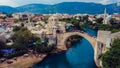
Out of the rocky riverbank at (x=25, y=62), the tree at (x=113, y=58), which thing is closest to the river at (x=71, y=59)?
the rocky riverbank at (x=25, y=62)

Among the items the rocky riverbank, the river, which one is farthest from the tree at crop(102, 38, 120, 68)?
the rocky riverbank

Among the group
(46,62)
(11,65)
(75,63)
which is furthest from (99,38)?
(11,65)

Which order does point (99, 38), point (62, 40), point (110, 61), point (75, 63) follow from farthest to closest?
1. point (62, 40)
2. point (75, 63)
3. point (99, 38)
4. point (110, 61)

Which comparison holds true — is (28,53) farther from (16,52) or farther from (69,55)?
(69,55)

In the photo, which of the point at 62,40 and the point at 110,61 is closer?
the point at 110,61

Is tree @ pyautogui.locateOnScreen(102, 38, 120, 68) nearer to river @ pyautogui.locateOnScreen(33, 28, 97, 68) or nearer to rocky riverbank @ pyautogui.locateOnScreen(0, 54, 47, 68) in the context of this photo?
river @ pyautogui.locateOnScreen(33, 28, 97, 68)

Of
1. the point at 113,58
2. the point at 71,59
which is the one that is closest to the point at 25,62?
the point at 71,59

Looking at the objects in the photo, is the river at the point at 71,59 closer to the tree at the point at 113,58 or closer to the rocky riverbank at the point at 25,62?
the rocky riverbank at the point at 25,62

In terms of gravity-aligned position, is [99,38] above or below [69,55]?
above

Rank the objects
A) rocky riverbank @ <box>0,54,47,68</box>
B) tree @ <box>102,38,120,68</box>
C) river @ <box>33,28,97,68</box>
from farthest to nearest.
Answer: river @ <box>33,28,97,68</box> < rocky riverbank @ <box>0,54,47,68</box> < tree @ <box>102,38,120,68</box>

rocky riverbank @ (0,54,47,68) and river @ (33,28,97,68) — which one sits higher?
rocky riverbank @ (0,54,47,68)

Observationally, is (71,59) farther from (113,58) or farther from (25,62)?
(113,58)
